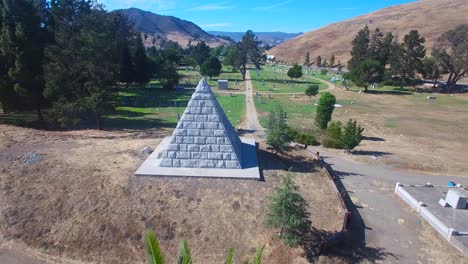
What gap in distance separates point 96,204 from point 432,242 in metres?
16.3

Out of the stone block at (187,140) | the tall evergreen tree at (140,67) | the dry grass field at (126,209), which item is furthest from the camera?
the tall evergreen tree at (140,67)

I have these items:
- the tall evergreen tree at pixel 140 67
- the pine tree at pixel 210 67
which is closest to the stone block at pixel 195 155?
the tall evergreen tree at pixel 140 67

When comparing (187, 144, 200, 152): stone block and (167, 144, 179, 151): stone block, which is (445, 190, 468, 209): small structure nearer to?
(187, 144, 200, 152): stone block

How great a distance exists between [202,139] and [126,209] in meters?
5.57

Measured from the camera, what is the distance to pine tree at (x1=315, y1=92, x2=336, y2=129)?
2930 cm

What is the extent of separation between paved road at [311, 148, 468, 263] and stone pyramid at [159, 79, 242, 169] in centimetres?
748

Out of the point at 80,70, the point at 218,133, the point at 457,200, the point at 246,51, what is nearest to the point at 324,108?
the point at 457,200

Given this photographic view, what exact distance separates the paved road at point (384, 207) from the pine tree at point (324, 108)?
6236 millimetres

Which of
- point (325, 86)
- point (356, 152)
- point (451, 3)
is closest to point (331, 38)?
point (451, 3)

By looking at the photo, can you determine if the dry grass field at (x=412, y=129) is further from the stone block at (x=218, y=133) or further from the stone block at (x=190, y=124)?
the stone block at (x=190, y=124)

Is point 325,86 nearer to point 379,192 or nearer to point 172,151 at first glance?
point 379,192

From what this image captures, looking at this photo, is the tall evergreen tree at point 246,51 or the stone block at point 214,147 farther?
the tall evergreen tree at point 246,51

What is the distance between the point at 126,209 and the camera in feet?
48.8

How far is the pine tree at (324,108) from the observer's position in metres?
29.3
